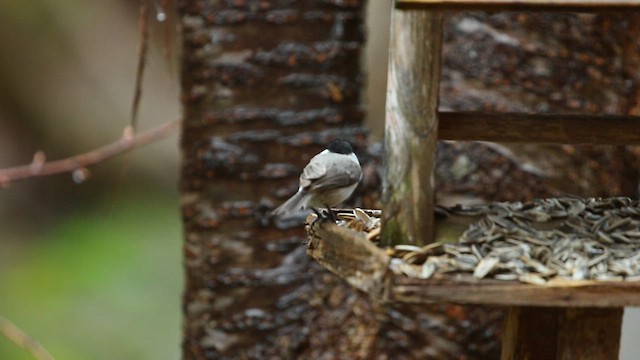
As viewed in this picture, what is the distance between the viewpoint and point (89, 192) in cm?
649

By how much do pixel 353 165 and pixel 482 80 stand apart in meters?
1.11

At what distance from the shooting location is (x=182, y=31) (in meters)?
3.34

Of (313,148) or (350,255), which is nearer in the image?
(350,255)

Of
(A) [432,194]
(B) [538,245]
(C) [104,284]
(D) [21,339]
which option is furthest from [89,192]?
(B) [538,245]

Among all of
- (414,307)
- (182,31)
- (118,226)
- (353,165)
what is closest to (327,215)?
(353,165)

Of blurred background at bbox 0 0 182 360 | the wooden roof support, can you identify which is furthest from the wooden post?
blurred background at bbox 0 0 182 360

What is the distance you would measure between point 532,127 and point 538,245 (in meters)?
0.24

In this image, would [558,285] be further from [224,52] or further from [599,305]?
[224,52]

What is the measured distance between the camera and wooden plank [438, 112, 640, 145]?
6.52 ft

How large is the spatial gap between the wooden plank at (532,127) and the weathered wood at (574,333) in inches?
13.5

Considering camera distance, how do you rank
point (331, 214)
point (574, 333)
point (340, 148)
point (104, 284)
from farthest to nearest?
1. point (104, 284)
2. point (340, 148)
3. point (331, 214)
4. point (574, 333)

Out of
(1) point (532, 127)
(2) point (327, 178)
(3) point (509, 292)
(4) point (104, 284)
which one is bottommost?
(4) point (104, 284)

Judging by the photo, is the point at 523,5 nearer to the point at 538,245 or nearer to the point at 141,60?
the point at 538,245

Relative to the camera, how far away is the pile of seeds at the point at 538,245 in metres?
1.77
